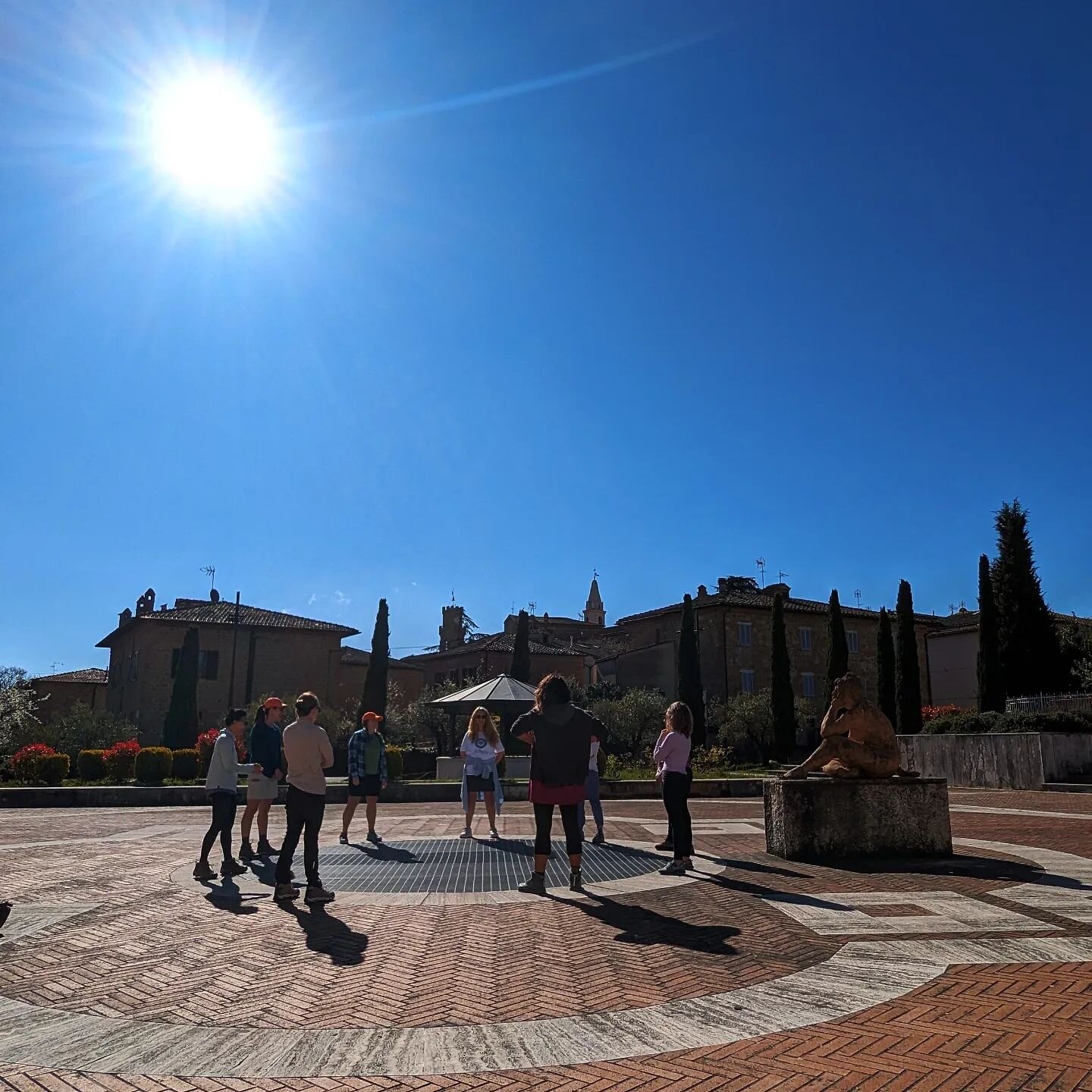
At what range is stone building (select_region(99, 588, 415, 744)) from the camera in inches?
1879

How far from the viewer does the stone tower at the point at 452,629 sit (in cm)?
7250

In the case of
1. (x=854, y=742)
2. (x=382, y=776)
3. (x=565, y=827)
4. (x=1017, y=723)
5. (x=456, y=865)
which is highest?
(x=1017, y=723)

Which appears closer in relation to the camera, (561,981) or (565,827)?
(561,981)

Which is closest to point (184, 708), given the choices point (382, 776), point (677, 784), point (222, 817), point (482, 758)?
point (382, 776)

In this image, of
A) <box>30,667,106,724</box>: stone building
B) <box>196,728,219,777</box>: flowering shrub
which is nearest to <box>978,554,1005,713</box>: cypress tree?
<box>196,728,219,777</box>: flowering shrub

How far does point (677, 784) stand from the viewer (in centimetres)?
877

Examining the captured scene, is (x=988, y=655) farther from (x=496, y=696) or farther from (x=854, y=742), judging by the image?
(x=854, y=742)

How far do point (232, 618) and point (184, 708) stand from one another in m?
9.40

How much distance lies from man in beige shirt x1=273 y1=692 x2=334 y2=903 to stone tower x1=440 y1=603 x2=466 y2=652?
63988mm

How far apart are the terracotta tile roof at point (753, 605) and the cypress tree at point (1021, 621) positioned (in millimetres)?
12612

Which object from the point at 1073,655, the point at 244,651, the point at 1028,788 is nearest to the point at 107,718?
the point at 244,651

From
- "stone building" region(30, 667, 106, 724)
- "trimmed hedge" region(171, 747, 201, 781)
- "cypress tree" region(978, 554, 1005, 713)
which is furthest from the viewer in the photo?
"stone building" region(30, 667, 106, 724)

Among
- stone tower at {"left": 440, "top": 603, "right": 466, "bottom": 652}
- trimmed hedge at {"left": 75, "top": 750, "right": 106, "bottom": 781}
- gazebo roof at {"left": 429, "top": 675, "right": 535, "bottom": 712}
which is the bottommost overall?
trimmed hedge at {"left": 75, "top": 750, "right": 106, "bottom": 781}

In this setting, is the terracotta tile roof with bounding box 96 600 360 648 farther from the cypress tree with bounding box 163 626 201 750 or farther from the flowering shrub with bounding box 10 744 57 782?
the flowering shrub with bounding box 10 744 57 782
